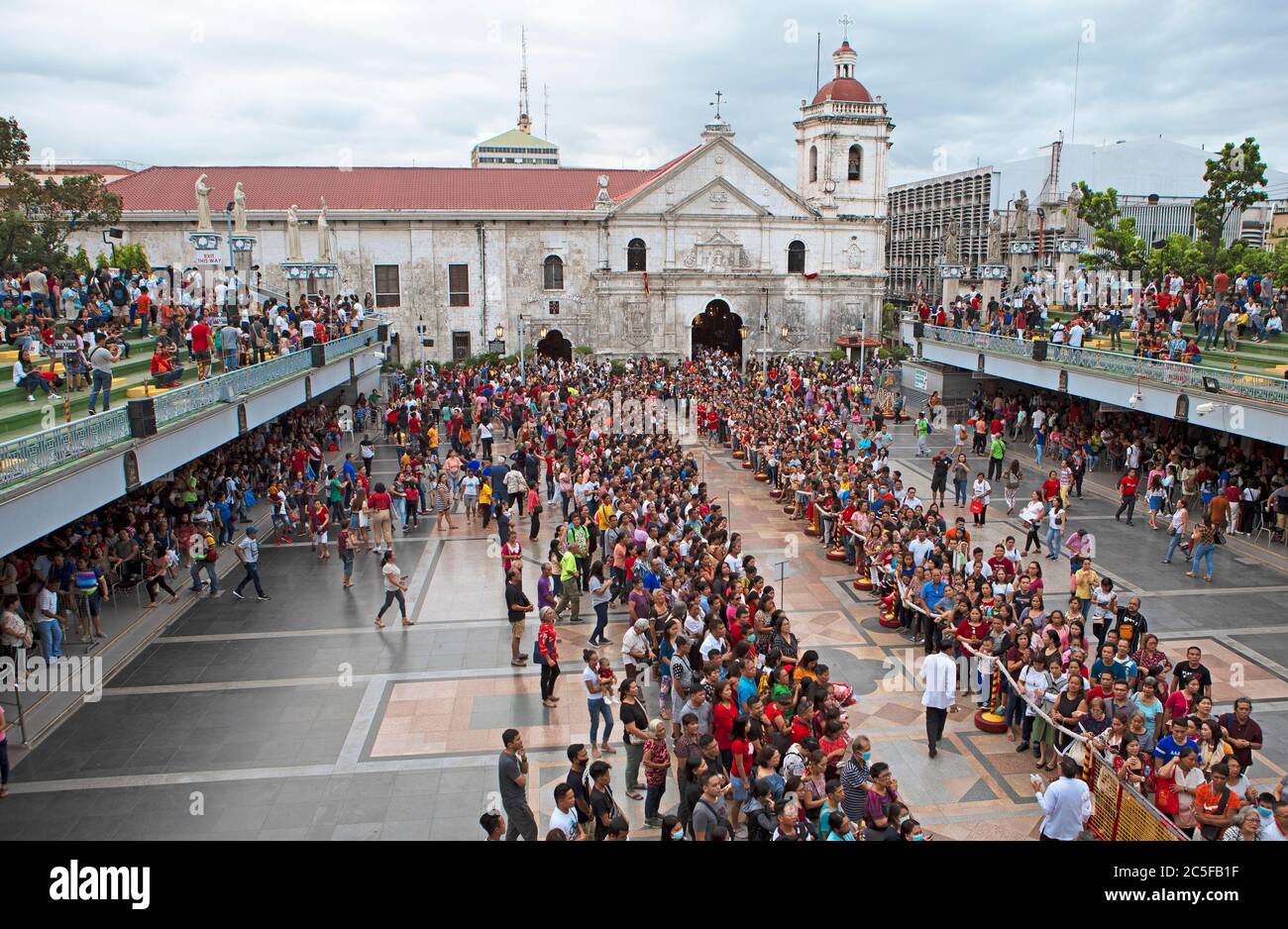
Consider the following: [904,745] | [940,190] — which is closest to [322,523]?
[904,745]

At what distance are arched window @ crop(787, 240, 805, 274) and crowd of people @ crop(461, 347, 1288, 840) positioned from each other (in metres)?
37.5

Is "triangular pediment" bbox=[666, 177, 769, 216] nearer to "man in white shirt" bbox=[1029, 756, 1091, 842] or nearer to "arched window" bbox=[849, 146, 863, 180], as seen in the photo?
"arched window" bbox=[849, 146, 863, 180]

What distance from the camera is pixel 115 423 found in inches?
575

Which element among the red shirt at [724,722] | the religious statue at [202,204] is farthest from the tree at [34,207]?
the red shirt at [724,722]

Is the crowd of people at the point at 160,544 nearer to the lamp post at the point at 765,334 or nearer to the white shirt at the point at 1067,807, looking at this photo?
the white shirt at the point at 1067,807

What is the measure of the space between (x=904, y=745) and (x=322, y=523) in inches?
552

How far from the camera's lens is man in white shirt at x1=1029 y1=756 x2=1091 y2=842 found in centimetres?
850

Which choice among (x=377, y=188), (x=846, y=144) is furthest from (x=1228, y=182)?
(x=377, y=188)

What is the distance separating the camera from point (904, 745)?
38.9 ft

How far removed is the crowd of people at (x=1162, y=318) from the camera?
26.9 m

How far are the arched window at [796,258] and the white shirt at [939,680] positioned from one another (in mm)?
50293

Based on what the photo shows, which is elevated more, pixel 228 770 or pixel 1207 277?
pixel 1207 277
